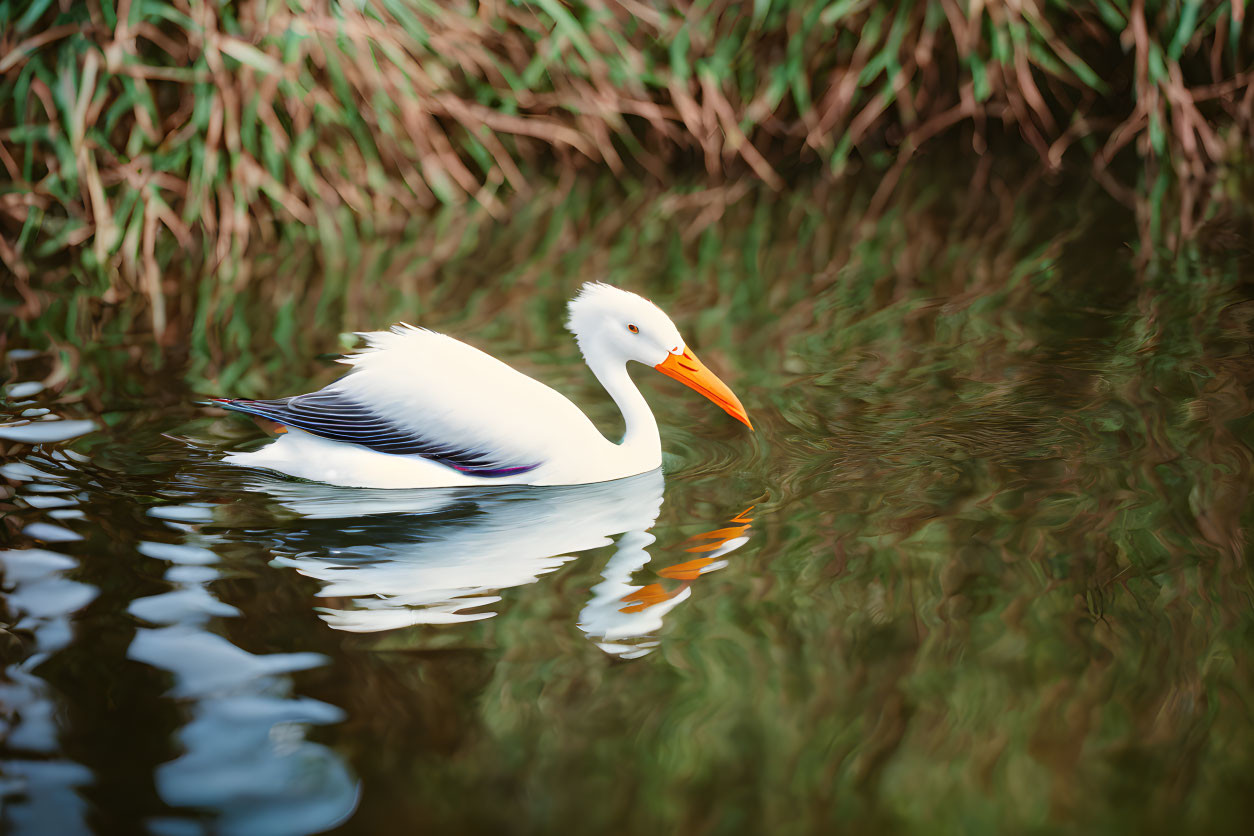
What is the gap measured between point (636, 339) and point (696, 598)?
1.01 metres

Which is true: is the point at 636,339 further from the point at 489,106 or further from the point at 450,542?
the point at 489,106

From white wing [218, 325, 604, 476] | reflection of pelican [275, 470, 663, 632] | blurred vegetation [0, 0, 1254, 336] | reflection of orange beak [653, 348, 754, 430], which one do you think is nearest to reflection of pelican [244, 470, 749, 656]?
reflection of pelican [275, 470, 663, 632]

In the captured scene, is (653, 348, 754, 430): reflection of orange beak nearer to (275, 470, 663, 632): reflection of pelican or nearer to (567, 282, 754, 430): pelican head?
(567, 282, 754, 430): pelican head

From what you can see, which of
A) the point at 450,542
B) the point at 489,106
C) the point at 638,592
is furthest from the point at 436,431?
the point at 489,106

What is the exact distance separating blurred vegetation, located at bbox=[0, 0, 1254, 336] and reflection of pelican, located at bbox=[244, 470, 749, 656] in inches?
74.6

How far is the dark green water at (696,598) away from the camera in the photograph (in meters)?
2.03

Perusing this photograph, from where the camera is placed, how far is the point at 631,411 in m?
3.41

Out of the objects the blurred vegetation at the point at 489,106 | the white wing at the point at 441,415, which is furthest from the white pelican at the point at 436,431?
the blurred vegetation at the point at 489,106

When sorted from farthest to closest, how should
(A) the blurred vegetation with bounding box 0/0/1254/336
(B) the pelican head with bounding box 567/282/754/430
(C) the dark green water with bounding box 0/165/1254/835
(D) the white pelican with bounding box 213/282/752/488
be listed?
1. (A) the blurred vegetation with bounding box 0/0/1254/336
2. (B) the pelican head with bounding box 567/282/754/430
3. (D) the white pelican with bounding box 213/282/752/488
4. (C) the dark green water with bounding box 0/165/1254/835

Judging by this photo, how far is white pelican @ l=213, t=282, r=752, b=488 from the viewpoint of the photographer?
324 cm

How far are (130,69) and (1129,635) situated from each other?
13.6 ft

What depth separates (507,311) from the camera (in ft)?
15.7

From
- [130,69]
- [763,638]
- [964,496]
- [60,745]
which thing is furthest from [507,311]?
[60,745]

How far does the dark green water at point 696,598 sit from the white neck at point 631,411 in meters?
0.10
